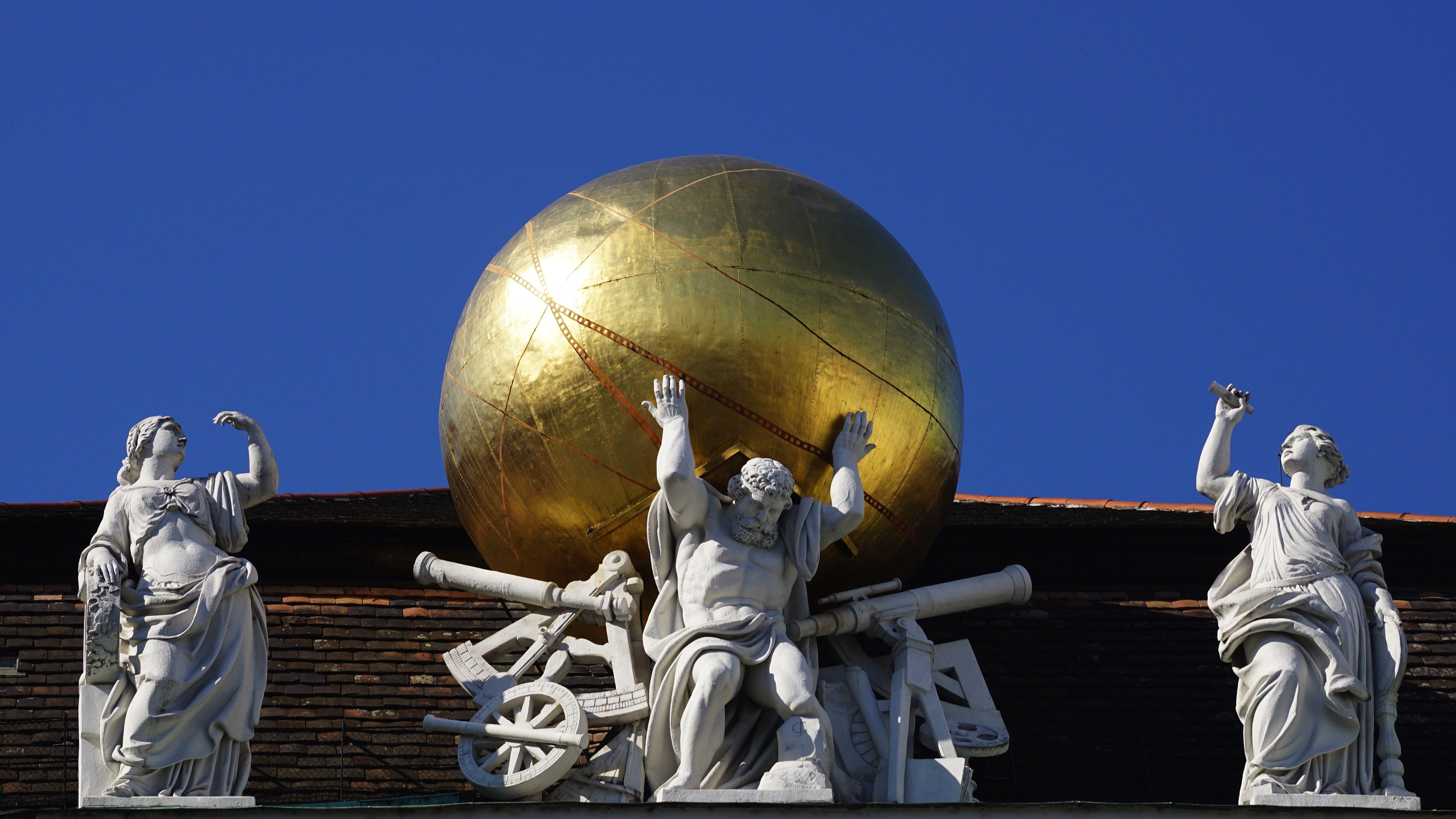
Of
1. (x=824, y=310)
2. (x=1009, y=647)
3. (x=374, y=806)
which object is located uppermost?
(x=824, y=310)

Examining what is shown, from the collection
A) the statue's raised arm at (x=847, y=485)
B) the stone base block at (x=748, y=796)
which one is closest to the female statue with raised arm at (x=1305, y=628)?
the statue's raised arm at (x=847, y=485)

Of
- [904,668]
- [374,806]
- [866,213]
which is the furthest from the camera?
[866,213]

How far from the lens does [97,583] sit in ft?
47.4

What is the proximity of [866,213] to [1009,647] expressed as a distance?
3.39 meters

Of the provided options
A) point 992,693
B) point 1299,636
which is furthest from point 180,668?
point 1299,636

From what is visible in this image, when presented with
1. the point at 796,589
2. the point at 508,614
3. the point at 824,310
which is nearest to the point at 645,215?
the point at 824,310

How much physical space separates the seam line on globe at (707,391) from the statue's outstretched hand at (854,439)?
100 millimetres

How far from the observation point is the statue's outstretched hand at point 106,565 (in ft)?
47.5

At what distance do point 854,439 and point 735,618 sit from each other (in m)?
1.38

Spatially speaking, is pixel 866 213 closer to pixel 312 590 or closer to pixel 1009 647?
pixel 1009 647

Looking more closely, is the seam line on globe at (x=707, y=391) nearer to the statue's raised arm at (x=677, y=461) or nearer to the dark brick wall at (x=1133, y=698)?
the statue's raised arm at (x=677, y=461)

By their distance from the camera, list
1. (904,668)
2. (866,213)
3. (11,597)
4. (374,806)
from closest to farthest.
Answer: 1. (374,806)
2. (904,668)
3. (866,213)
4. (11,597)

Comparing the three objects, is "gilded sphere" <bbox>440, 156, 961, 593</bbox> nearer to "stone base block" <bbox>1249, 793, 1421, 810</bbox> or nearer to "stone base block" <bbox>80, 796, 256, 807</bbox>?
"stone base block" <bbox>80, 796, 256, 807</bbox>

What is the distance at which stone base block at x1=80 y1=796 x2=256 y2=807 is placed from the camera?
13.8 m
